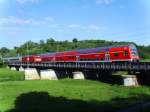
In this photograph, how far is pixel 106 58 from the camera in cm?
7462

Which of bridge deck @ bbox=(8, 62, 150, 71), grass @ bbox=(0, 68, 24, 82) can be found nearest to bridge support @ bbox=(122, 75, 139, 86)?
bridge deck @ bbox=(8, 62, 150, 71)

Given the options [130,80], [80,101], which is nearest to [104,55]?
[130,80]

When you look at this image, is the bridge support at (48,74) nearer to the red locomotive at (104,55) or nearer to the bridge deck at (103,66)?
the bridge deck at (103,66)

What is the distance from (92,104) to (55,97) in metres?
8.58

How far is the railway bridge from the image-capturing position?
60838mm

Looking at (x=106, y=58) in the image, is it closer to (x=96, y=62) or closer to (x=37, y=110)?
(x=96, y=62)

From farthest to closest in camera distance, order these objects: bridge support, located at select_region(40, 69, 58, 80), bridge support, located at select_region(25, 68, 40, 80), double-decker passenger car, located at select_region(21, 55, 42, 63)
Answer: double-decker passenger car, located at select_region(21, 55, 42, 63)
bridge support, located at select_region(25, 68, 40, 80)
bridge support, located at select_region(40, 69, 58, 80)

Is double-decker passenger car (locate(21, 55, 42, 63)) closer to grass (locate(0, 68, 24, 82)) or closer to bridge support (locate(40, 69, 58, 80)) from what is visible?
grass (locate(0, 68, 24, 82))

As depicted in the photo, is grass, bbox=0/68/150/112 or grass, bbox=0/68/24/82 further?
grass, bbox=0/68/24/82

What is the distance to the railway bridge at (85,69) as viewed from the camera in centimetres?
6084

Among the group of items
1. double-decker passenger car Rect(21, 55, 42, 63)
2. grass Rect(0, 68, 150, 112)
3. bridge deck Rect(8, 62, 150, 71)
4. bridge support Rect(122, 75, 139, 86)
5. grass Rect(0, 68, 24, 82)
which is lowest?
grass Rect(0, 68, 150, 112)

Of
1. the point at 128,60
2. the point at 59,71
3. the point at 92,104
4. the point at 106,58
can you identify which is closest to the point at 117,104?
the point at 92,104

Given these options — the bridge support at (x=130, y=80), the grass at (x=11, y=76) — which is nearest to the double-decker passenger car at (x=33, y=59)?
the grass at (x=11, y=76)

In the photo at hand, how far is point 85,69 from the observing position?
80.2 metres
